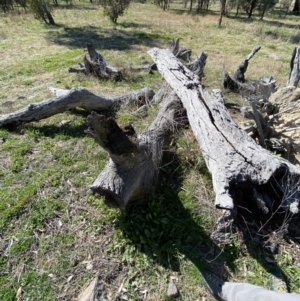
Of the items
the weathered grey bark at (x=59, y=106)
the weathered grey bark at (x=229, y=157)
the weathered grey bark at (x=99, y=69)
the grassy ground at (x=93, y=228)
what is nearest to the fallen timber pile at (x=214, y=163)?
the weathered grey bark at (x=229, y=157)

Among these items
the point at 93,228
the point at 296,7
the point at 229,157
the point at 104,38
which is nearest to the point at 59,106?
the point at 93,228

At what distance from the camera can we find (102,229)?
257 cm

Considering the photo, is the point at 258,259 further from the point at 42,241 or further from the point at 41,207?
the point at 41,207

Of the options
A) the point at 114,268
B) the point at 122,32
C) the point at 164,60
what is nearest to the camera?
the point at 114,268

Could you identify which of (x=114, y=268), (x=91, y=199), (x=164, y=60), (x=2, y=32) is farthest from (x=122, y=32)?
(x=114, y=268)

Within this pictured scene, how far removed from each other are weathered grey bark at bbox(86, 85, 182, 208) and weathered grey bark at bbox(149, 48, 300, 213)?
0.68 m

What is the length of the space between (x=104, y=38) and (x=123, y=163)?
10.3m

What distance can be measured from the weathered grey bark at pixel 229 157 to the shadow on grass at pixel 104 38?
7243 mm

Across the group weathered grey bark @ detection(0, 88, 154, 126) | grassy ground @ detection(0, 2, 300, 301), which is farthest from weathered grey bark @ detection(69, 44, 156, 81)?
grassy ground @ detection(0, 2, 300, 301)

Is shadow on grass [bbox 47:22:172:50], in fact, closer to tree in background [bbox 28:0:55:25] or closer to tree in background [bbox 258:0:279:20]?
tree in background [bbox 28:0:55:25]

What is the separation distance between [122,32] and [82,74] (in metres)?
7.17

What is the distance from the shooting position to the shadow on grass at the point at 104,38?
989 centimetres

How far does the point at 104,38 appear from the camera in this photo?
11.0 meters

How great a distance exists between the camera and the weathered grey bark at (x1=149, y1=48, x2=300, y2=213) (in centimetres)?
220
